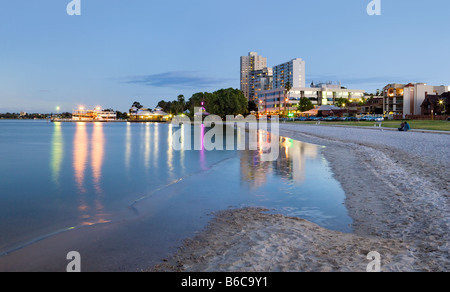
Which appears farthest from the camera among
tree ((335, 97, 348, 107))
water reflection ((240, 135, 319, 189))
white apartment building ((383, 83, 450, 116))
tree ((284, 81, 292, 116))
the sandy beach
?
tree ((335, 97, 348, 107))

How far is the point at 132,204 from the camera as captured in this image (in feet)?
38.2

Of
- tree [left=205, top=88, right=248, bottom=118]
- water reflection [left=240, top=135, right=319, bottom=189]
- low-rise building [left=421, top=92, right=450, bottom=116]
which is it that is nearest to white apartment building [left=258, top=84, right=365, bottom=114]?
tree [left=205, top=88, right=248, bottom=118]

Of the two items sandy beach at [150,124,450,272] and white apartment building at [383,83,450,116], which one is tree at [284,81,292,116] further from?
sandy beach at [150,124,450,272]

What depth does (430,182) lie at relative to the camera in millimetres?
12250

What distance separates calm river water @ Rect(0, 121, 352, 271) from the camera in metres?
6.99

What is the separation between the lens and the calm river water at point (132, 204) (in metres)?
6.99

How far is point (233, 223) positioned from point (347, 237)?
2.72m

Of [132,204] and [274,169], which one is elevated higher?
[274,169]

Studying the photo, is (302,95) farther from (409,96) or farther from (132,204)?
(132,204)

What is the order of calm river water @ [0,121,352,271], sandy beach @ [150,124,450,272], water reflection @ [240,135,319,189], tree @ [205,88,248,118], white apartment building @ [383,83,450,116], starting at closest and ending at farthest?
sandy beach @ [150,124,450,272]
calm river water @ [0,121,352,271]
water reflection @ [240,135,319,189]
white apartment building @ [383,83,450,116]
tree @ [205,88,248,118]

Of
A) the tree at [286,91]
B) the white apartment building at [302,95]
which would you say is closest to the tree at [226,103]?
the tree at [286,91]

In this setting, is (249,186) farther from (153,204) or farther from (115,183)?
(115,183)

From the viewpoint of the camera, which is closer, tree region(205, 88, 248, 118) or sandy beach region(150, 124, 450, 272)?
sandy beach region(150, 124, 450, 272)

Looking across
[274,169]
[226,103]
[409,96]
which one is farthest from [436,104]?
[274,169]
